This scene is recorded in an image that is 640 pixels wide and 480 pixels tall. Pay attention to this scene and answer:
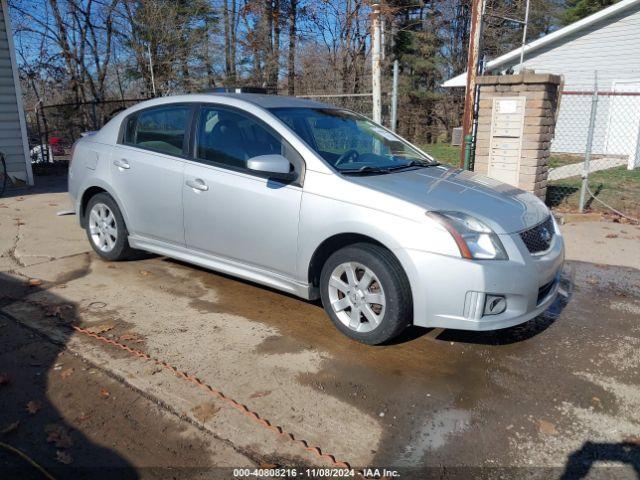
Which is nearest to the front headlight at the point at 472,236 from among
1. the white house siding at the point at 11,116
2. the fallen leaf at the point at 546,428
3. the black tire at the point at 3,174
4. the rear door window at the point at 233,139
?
the fallen leaf at the point at 546,428

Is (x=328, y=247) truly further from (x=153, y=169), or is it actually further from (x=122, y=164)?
(x=122, y=164)

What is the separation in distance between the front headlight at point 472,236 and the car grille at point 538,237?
285 millimetres

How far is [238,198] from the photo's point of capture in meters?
4.18

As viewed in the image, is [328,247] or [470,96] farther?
[470,96]

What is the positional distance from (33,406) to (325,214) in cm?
213

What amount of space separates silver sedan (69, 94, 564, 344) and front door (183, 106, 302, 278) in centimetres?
1

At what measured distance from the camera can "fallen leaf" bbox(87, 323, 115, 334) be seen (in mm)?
3910

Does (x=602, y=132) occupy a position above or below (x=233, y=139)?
below

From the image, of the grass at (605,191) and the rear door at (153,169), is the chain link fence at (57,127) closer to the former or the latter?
the rear door at (153,169)

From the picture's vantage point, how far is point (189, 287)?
4.88 m

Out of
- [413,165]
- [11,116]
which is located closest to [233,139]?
[413,165]

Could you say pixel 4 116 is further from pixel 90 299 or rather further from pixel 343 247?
pixel 343 247

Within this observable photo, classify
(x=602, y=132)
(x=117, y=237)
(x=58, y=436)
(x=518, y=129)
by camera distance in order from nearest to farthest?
(x=58, y=436) → (x=117, y=237) → (x=518, y=129) → (x=602, y=132)

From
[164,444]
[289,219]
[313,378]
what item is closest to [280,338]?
[313,378]
